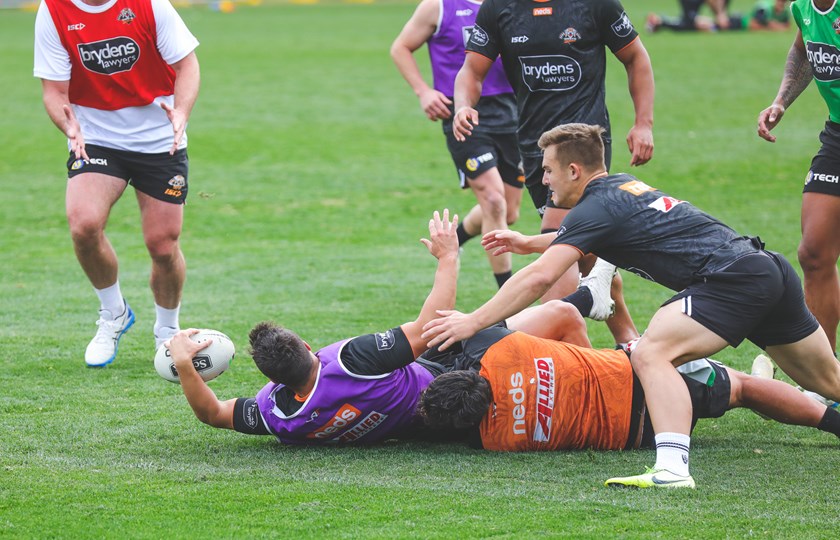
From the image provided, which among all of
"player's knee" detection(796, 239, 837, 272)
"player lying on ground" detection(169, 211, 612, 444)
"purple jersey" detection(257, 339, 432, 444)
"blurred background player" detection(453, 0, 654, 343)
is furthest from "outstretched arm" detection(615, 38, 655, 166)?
"purple jersey" detection(257, 339, 432, 444)

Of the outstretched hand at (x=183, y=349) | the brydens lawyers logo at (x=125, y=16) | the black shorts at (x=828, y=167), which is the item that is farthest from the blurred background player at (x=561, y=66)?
the outstretched hand at (x=183, y=349)

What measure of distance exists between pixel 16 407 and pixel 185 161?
77.6 inches

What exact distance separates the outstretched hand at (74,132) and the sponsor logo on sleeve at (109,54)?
13.2 inches

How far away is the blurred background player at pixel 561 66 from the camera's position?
6805mm

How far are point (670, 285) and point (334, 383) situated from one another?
1.55m

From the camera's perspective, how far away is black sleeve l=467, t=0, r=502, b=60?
6957 millimetres

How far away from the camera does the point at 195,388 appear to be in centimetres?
514

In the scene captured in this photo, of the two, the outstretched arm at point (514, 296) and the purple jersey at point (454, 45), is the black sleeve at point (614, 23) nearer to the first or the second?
the purple jersey at point (454, 45)

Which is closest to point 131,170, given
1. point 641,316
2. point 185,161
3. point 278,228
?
point 185,161

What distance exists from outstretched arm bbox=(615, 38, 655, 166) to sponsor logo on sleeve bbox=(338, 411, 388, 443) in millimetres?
2611

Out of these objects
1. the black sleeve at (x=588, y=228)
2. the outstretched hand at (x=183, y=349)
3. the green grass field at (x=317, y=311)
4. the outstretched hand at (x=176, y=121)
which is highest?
the black sleeve at (x=588, y=228)

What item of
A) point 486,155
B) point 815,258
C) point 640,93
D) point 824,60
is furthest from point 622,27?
point 486,155

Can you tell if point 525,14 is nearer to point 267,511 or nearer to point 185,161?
point 185,161

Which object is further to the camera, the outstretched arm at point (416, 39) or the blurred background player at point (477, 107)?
the outstretched arm at point (416, 39)
